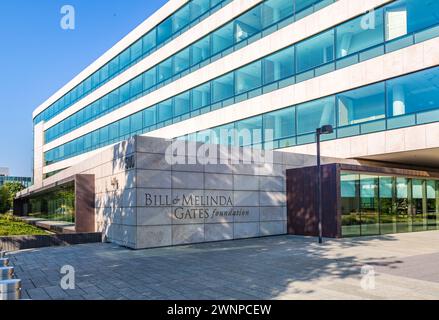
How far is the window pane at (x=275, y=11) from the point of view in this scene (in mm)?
24172

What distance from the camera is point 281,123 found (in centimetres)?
2455

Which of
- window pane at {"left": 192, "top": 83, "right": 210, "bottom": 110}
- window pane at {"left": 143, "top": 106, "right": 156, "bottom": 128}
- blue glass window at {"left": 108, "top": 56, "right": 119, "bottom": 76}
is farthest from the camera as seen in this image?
blue glass window at {"left": 108, "top": 56, "right": 119, "bottom": 76}

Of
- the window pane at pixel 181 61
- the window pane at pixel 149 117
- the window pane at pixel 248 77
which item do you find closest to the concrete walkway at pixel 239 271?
the window pane at pixel 248 77

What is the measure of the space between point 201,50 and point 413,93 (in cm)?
1667

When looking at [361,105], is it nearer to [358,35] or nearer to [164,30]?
[358,35]

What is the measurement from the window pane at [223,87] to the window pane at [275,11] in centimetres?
446

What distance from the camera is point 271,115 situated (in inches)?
979

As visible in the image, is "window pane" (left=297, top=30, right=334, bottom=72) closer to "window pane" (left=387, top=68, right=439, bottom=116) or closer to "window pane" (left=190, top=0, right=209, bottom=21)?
"window pane" (left=387, top=68, right=439, bottom=116)

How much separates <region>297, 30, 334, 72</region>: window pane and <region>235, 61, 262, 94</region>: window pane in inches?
129

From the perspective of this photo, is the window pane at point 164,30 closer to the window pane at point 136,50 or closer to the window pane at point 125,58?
the window pane at point 136,50

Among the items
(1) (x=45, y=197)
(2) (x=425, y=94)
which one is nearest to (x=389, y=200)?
(2) (x=425, y=94)

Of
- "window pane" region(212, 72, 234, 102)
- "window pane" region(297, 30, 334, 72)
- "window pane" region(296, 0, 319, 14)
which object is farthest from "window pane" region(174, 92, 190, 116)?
"window pane" region(296, 0, 319, 14)

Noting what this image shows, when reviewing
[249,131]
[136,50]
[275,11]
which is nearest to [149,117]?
[136,50]

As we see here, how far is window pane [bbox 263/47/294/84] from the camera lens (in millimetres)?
23828
